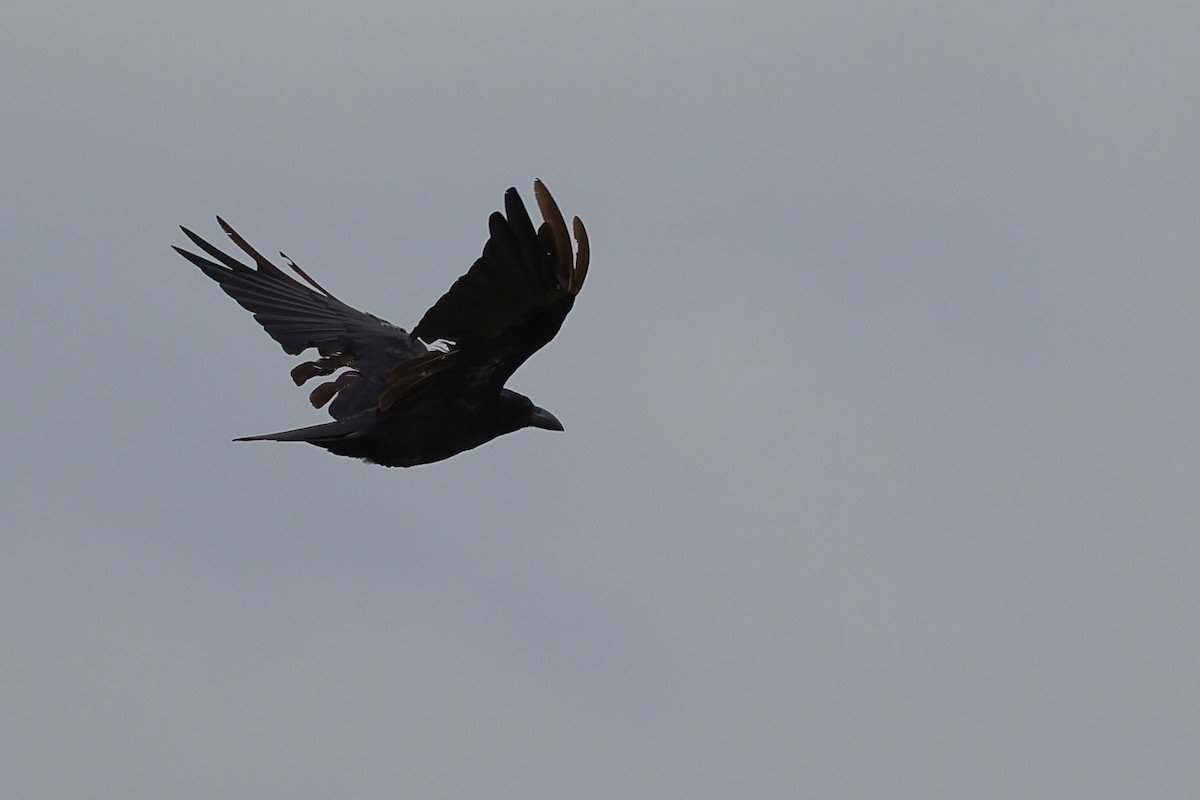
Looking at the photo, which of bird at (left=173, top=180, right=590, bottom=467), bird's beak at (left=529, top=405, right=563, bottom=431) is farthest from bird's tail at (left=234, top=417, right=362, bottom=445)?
bird's beak at (left=529, top=405, right=563, bottom=431)

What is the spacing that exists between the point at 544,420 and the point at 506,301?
118 inches

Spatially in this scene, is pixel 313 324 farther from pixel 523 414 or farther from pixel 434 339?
pixel 434 339

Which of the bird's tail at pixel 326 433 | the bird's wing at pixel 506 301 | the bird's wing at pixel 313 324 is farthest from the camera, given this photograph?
the bird's wing at pixel 313 324

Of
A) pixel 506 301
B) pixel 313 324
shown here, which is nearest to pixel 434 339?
pixel 506 301

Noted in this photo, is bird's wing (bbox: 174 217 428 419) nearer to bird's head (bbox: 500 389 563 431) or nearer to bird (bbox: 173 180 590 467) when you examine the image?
bird (bbox: 173 180 590 467)

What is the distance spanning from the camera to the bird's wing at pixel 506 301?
11.8 metres

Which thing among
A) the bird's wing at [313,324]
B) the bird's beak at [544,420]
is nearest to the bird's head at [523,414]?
the bird's beak at [544,420]

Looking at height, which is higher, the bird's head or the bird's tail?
the bird's head

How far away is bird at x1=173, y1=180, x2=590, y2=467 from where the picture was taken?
12086mm

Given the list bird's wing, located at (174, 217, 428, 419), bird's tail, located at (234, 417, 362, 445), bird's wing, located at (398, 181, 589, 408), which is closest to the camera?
bird's wing, located at (398, 181, 589, 408)

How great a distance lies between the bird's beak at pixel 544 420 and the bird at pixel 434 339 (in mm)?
12

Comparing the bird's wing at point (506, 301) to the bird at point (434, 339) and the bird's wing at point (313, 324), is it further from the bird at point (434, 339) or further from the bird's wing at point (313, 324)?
the bird's wing at point (313, 324)

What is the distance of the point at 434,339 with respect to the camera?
522 inches

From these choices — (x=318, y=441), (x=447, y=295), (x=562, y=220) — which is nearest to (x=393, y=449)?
(x=318, y=441)
